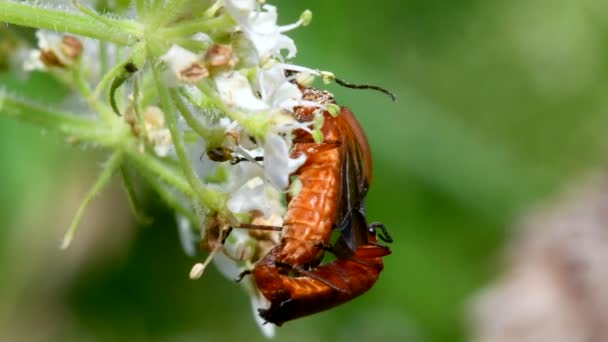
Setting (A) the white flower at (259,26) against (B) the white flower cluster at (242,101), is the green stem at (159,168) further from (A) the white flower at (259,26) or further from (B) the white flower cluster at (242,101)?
(A) the white flower at (259,26)

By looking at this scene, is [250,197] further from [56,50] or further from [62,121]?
[56,50]

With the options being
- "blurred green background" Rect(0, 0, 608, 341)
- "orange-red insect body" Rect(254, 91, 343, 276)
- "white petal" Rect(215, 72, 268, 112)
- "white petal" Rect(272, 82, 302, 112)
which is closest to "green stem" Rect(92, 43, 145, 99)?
"white petal" Rect(215, 72, 268, 112)

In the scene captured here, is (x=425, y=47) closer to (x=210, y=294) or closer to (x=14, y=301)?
(x=210, y=294)

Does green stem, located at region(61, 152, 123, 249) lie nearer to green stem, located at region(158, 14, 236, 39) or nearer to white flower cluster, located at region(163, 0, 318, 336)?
white flower cluster, located at region(163, 0, 318, 336)

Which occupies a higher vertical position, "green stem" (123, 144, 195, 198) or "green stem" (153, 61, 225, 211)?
"green stem" (153, 61, 225, 211)

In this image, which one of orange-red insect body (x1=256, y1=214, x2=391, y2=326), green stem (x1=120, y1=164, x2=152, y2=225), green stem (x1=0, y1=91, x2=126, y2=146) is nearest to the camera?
orange-red insect body (x1=256, y1=214, x2=391, y2=326)

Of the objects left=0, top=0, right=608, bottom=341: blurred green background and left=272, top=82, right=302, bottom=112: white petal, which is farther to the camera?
left=0, top=0, right=608, bottom=341: blurred green background

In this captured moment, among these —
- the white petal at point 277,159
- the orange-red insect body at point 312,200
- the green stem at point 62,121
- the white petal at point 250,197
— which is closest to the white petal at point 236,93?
the white petal at point 277,159
